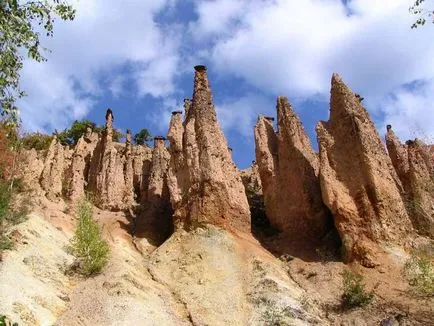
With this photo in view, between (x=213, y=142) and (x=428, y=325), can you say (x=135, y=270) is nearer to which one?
(x=213, y=142)

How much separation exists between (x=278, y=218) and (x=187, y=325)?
13003mm

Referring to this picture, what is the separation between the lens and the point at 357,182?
31.5 meters

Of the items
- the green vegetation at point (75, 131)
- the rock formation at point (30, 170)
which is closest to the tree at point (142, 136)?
the green vegetation at point (75, 131)

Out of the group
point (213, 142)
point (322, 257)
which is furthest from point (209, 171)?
point (322, 257)

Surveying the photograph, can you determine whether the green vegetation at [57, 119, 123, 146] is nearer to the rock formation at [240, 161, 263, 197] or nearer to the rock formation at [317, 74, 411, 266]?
the rock formation at [240, 161, 263, 197]

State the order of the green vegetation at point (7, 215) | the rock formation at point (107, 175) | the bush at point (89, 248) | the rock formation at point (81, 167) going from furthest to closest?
1. the rock formation at point (107, 175)
2. the rock formation at point (81, 167)
3. the bush at point (89, 248)
4. the green vegetation at point (7, 215)

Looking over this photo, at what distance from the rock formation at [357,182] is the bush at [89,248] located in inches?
485

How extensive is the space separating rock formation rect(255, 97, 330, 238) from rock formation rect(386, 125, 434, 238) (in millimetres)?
5473

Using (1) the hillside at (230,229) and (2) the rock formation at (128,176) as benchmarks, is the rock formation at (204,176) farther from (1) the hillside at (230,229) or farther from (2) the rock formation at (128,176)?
(2) the rock formation at (128,176)

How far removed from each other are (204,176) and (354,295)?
10591mm

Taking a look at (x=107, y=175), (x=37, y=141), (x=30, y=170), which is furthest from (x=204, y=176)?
(x=37, y=141)

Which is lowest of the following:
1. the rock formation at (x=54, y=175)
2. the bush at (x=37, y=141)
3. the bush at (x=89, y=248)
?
the bush at (x=89, y=248)

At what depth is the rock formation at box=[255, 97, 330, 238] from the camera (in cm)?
3291

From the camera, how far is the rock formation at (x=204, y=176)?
3103 centimetres
